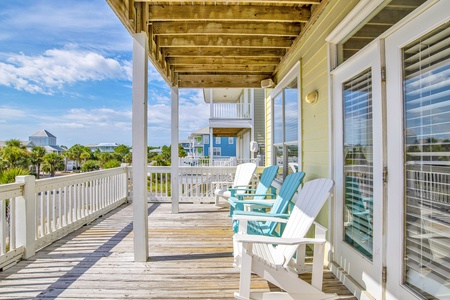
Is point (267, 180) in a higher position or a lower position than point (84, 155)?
lower

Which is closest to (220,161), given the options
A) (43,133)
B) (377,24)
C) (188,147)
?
(377,24)

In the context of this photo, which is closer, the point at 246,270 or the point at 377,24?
the point at 246,270

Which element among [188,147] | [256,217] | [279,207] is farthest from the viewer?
[188,147]

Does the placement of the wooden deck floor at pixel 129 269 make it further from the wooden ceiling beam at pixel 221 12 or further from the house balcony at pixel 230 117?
the house balcony at pixel 230 117

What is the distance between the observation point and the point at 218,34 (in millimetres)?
3477

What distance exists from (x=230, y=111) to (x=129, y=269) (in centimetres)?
1036

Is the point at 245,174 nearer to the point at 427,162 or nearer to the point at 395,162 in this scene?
the point at 395,162

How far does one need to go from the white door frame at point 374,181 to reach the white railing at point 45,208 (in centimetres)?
335

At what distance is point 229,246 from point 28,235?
2345 mm

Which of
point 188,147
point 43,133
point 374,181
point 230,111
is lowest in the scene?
point 374,181

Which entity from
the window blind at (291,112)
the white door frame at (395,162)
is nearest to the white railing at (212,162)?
the window blind at (291,112)

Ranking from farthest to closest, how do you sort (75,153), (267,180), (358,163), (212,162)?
(75,153)
(212,162)
(267,180)
(358,163)

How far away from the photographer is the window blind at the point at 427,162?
139 cm

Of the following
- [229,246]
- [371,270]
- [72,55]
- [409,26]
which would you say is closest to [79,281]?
[229,246]
